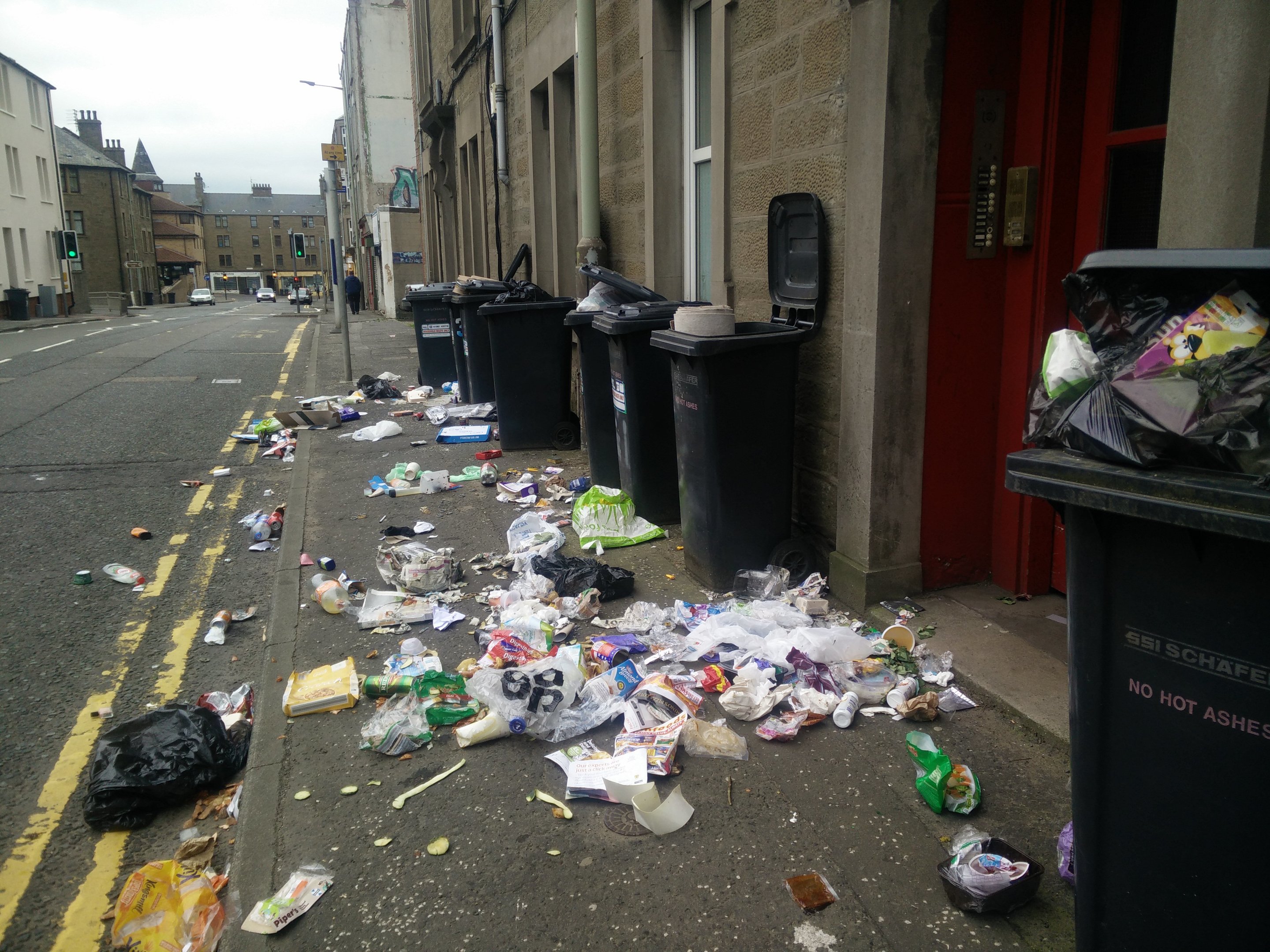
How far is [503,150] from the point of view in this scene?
37.7 ft

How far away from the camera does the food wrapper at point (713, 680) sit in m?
3.72

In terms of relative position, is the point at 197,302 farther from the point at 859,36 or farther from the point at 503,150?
the point at 859,36

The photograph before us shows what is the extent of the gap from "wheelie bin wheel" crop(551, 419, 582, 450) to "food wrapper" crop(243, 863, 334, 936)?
19.6ft

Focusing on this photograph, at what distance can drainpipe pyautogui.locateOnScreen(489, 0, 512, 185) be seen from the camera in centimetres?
1124

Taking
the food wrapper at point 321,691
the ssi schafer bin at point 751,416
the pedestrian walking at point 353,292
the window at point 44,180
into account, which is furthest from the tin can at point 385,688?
the window at point 44,180

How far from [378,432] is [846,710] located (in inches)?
278

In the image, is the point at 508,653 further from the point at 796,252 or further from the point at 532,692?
the point at 796,252

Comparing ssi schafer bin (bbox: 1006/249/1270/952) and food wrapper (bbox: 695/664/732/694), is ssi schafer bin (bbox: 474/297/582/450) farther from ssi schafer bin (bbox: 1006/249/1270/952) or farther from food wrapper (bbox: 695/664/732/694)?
ssi schafer bin (bbox: 1006/249/1270/952)

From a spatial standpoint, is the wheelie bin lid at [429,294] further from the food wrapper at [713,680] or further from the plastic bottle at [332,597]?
the food wrapper at [713,680]

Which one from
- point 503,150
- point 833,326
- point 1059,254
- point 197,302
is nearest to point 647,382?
point 833,326

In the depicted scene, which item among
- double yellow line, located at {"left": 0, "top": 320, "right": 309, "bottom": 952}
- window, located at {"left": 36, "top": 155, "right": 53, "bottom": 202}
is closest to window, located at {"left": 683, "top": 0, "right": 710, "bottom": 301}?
double yellow line, located at {"left": 0, "top": 320, "right": 309, "bottom": 952}

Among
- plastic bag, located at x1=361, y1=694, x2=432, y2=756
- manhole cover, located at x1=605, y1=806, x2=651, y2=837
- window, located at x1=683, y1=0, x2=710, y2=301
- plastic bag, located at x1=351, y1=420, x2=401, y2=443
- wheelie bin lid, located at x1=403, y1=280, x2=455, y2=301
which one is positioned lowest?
manhole cover, located at x1=605, y1=806, x2=651, y2=837

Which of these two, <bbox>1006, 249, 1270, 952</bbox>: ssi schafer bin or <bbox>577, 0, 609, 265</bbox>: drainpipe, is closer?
<bbox>1006, 249, 1270, 952</bbox>: ssi schafer bin

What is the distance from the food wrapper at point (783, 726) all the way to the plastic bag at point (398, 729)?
1.24 m
